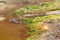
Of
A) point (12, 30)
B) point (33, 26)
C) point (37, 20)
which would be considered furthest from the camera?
point (37, 20)

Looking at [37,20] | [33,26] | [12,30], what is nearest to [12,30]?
[12,30]

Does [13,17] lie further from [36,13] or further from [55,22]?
[55,22]

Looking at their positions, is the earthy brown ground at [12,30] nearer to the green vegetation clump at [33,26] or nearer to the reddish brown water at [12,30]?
the reddish brown water at [12,30]

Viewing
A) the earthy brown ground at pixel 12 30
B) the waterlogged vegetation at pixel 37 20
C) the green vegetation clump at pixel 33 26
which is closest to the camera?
the green vegetation clump at pixel 33 26

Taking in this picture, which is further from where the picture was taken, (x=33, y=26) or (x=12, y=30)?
(x=33, y=26)

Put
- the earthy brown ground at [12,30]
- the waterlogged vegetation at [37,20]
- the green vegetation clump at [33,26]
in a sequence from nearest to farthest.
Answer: the green vegetation clump at [33,26]
the earthy brown ground at [12,30]
the waterlogged vegetation at [37,20]

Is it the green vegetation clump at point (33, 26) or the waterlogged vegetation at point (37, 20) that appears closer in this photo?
the green vegetation clump at point (33, 26)

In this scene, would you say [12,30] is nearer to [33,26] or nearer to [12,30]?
[12,30]

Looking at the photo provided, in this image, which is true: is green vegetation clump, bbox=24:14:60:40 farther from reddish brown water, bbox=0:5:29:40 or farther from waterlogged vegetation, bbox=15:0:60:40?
reddish brown water, bbox=0:5:29:40

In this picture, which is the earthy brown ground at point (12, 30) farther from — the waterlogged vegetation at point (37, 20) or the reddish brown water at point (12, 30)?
the waterlogged vegetation at point (37, 20)

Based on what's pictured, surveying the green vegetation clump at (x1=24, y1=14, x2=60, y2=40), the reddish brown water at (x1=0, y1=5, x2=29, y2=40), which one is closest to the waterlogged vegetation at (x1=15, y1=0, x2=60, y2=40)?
the green vegetation clump at (x1=24, y1=14, x2=60, y2=40)

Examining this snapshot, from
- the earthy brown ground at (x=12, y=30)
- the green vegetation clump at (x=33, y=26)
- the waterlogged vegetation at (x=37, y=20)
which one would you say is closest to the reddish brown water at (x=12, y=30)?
the earthy brown ground at (x=12, y=30)

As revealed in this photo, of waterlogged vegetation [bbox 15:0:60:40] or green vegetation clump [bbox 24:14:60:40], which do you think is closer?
green vegetation clump [bbox 24:14:60:40]
